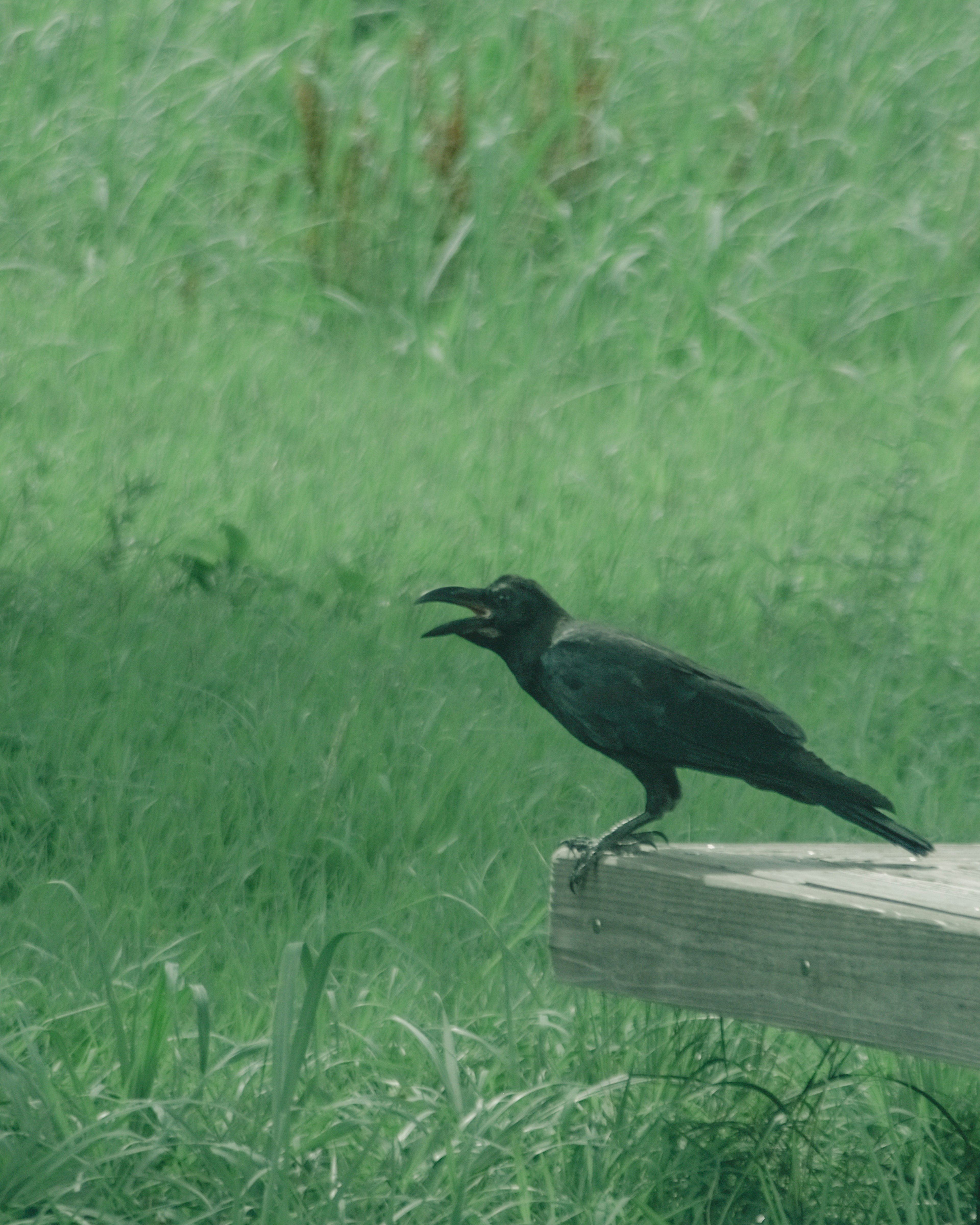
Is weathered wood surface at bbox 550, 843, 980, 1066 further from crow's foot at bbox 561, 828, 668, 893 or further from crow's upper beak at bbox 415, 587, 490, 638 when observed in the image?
crow's upper beak at bbox 415, 587, 490, 638

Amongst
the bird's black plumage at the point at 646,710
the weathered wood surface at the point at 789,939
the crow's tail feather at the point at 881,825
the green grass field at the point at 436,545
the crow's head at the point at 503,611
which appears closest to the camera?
the weathered wood surface at the point at 789,939

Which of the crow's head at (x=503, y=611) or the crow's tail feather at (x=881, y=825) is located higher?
the crow's head at (x=503, y=611)

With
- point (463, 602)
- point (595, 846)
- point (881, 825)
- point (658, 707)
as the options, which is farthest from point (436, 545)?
point (881, 825)

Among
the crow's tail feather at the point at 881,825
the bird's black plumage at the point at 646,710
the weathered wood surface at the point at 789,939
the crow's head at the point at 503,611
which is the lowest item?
the weathered wood surface at the point at 789,939

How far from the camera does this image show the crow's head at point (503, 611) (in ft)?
9.27

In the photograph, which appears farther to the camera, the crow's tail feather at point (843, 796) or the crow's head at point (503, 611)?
the crow's head at point (503, 611)

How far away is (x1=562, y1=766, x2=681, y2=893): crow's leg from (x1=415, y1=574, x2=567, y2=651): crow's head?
0.31 meters

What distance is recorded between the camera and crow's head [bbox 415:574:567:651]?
2824 mm

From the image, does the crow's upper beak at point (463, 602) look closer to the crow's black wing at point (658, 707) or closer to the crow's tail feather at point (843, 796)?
the crow's black wing at point (658, 707)

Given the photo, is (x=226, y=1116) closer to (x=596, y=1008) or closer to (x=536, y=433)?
(x=596, y=1008)

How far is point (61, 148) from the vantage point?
8.03 meters

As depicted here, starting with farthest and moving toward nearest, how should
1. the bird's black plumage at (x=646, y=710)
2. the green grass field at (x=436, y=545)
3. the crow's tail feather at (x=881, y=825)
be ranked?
the green grass field at (x=436, y=545) → the bird's black plumage at (x=646, y=710) → the crow's tail feather at (x=881, y=825)

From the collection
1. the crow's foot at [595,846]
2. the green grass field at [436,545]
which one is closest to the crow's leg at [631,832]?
the crow's foot at [595,846]

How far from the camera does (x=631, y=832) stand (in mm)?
2633
